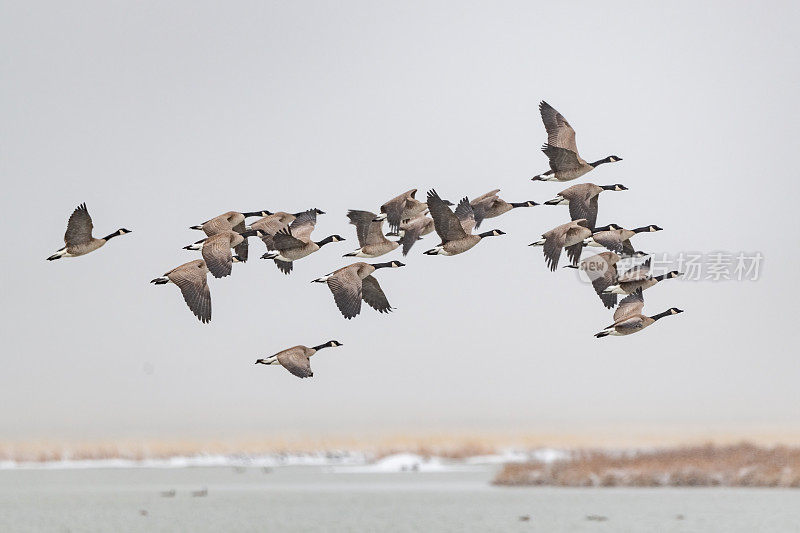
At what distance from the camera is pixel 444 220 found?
17.7m

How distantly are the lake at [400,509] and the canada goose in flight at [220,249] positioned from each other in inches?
1384

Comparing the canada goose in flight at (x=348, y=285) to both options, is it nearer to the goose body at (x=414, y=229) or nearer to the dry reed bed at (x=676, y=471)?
the goose body at (x=414, y=229)

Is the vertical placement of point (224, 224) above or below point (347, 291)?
above

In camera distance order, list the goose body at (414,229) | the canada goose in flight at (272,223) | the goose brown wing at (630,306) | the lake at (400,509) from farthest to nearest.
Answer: the lake at (400,509)
the goose body at (414,229)
the canada goose in flight at (272,223)
the goose brown wing at (630,306)

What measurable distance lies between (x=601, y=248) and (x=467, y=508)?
43.8 m

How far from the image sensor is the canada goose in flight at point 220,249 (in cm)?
1609

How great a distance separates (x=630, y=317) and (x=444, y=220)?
3.09 m

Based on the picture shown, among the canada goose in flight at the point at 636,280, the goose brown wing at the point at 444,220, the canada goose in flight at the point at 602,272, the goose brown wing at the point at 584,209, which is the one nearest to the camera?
the goose brown wing at the point at 444,220

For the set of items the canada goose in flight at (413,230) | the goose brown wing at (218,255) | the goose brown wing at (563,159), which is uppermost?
the goose brown wing at (563,159)

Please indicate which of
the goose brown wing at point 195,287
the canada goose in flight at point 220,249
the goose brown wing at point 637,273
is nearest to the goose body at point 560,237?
the goose brown wing at point 637,273

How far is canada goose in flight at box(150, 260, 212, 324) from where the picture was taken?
16047 millimetres

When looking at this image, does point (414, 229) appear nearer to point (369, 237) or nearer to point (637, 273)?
point (369, 237)

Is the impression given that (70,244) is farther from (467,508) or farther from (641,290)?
(467,508)

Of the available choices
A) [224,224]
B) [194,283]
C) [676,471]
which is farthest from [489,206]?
[676,471]
